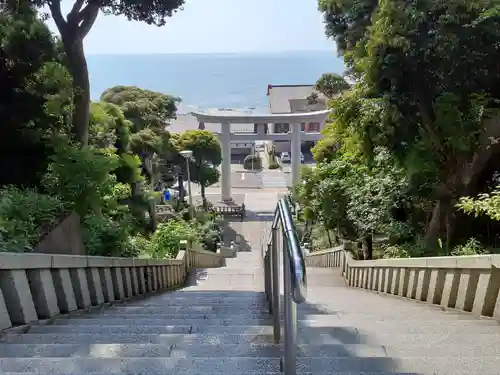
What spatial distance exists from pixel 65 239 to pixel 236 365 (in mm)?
4730

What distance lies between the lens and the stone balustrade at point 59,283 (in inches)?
148

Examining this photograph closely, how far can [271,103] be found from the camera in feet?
152

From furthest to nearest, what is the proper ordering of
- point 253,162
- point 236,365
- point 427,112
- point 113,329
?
point 253,162, point 427,112, point 113,329, point 236,365

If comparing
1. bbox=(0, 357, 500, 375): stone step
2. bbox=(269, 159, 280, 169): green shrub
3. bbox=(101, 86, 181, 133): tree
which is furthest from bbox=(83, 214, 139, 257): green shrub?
bbox=(269, 159, 280, 169): green shrub

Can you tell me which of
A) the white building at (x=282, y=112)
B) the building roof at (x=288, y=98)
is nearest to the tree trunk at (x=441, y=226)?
the white building at (x=282, y=112)

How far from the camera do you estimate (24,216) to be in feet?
19.7

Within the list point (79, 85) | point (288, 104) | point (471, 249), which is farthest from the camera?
point (288, 104)

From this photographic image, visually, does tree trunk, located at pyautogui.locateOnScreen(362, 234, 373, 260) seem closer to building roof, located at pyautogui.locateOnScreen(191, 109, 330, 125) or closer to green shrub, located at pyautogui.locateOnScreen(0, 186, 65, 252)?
green shrub, located at pyautogui.locateOnScreen(0, 186, 65, 252)

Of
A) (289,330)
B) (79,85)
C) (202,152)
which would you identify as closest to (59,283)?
(289,330)

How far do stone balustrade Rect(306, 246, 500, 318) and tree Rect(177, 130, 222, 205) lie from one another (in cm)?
1968

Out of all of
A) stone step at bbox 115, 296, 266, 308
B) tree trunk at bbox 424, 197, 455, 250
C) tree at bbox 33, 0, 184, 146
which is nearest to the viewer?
stone step at bbox 115, 296, 266, 308

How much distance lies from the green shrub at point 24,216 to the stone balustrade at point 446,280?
314 cm

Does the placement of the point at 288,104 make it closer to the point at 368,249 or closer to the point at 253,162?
the point at 253,162

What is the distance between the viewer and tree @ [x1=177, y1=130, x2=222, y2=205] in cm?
2720
